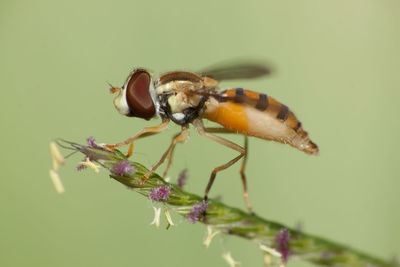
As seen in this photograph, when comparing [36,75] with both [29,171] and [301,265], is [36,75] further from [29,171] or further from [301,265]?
[301,265]

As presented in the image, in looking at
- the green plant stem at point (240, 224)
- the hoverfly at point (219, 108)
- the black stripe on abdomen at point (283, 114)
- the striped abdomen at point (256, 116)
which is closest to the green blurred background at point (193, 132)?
the hoverfly at point (219, 108)

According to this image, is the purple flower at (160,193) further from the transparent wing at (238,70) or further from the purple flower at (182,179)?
the transparent wing at (238,70)

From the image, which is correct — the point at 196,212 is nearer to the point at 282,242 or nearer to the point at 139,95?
the point at 282,242

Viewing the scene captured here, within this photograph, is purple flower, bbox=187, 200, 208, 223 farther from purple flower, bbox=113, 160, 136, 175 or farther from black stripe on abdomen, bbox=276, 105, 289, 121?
black stripe on abdomen, bbox=276, 105, 289, 121

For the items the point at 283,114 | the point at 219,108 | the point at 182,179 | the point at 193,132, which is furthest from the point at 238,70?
the point at 193,132

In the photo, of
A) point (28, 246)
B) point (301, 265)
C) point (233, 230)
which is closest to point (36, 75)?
point (28, 246)

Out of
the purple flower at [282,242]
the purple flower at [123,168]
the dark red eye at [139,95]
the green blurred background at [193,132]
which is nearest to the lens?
the purple flower at [123,168]
